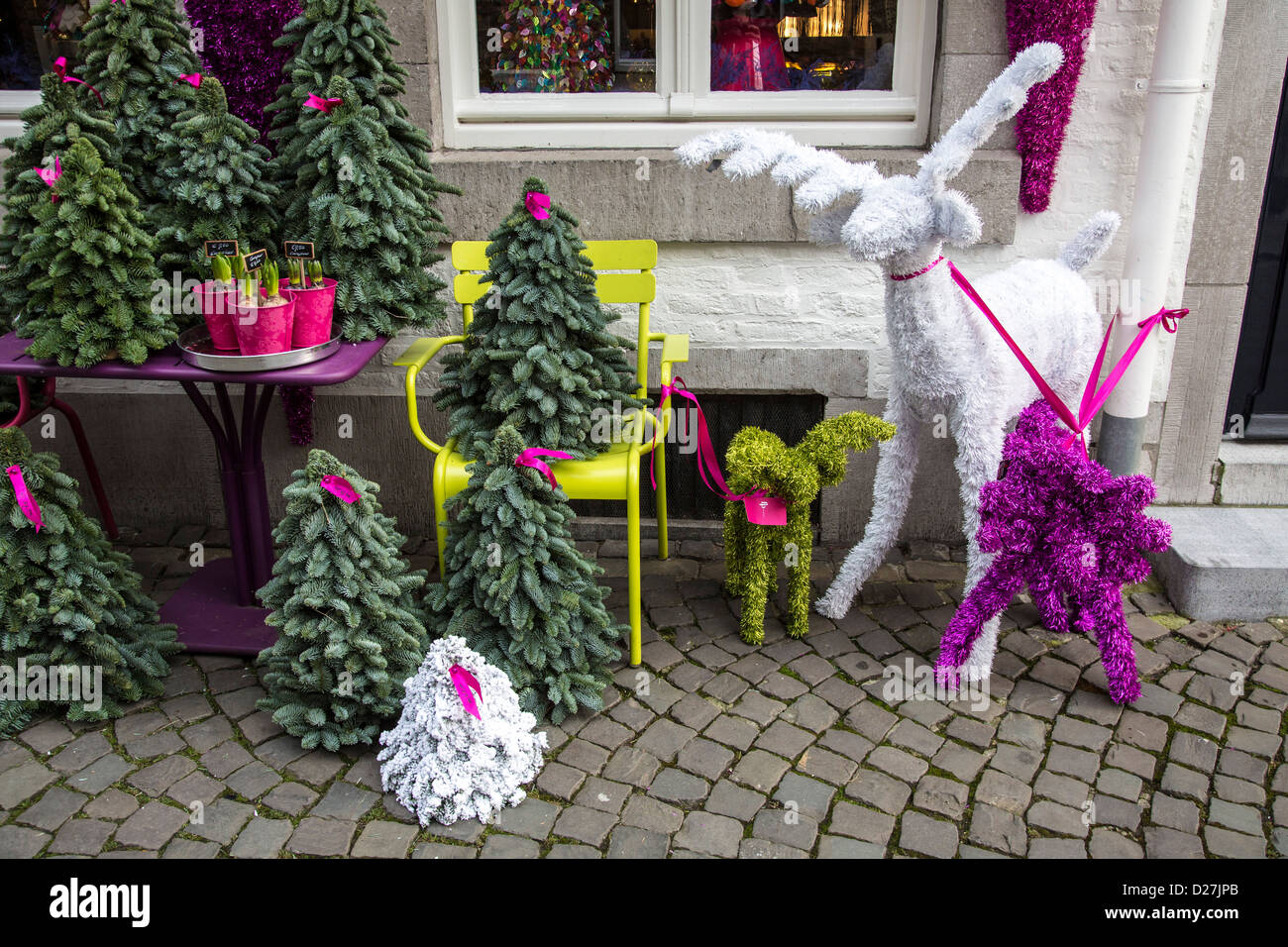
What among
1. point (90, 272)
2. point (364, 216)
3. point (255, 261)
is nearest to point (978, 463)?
point (364, 216)

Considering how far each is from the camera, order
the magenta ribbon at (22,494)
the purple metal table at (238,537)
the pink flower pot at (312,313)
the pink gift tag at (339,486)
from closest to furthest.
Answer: the pink gift tag at (339,486) < the magenta ribbon at (22,494) < the pink flower pot at (312,313) < the purple metal table at (238,537)

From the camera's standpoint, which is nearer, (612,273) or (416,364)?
(416,364)

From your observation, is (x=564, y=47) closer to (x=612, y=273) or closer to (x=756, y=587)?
(x=612, y=273)

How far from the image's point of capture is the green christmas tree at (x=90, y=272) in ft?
11.2

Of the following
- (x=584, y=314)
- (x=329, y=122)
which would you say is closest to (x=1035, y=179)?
(x=584, y=314)

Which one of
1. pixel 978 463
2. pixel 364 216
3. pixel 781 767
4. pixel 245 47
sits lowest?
pixel 781 767

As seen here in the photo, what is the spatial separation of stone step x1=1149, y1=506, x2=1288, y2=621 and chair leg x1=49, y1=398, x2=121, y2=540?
4.70m

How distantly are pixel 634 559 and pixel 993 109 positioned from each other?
6.24 feet

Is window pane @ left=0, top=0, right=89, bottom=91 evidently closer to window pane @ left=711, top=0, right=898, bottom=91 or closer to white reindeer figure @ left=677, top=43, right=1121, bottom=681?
window pane @ left=711, top=0, right=898, bottom=91

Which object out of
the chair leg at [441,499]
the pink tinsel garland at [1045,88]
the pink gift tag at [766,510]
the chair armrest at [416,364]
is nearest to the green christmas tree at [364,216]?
the chair armrest at [416,364]

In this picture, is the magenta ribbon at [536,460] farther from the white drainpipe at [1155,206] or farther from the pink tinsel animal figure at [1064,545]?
the white drainpipe at [1155,206]

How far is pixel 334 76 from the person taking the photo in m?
3.64

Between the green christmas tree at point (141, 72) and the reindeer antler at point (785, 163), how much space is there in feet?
5.88

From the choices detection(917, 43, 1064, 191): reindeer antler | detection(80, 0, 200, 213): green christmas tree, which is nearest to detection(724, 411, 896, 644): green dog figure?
detection(917, 43, 1064, 191): reindeer antler
